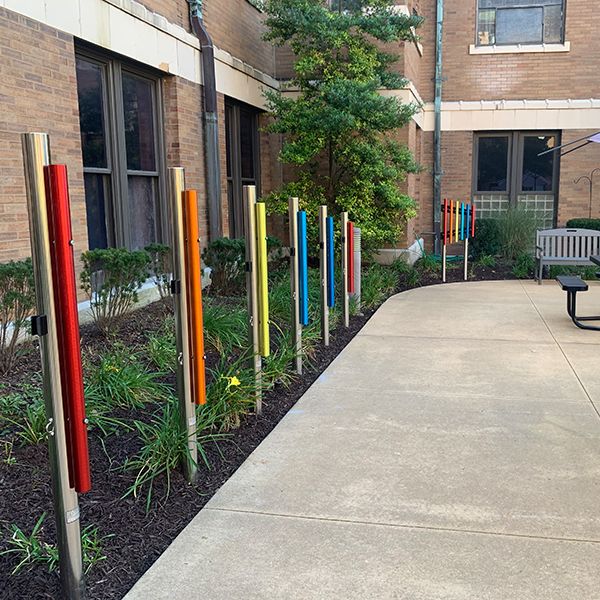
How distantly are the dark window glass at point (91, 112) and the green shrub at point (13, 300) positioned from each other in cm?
255

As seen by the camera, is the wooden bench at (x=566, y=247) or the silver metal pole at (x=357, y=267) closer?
the silver metal pole at (x=357, y=267)

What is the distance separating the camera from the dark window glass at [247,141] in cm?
1117

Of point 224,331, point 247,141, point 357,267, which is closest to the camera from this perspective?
point 224,331

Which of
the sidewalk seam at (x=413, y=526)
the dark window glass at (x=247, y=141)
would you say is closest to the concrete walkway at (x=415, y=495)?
the sidewalk seam at (x=413, y=526)

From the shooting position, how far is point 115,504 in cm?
336

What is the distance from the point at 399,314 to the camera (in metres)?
8.59

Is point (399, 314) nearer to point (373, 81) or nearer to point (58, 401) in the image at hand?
point (373, 81)

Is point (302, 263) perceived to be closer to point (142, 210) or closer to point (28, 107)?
point (28, 107)

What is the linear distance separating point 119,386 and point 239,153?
698 centimetres

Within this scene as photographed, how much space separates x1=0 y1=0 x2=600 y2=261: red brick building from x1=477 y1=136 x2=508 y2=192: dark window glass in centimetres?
2

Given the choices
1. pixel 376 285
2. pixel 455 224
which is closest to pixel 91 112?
pixel 376 285

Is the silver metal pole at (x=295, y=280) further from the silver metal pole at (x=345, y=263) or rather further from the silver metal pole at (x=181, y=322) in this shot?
the silver metal pole at (x=181, y=322)

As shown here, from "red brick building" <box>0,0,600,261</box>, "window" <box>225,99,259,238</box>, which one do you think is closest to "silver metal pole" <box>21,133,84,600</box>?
"red brick building" <box>0,0,600,261</box>

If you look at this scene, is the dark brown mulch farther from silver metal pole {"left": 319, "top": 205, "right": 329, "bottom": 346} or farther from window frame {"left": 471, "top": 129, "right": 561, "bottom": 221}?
window frame {"left": 471, "top": 129, "right": 561, "bottom": 221}
